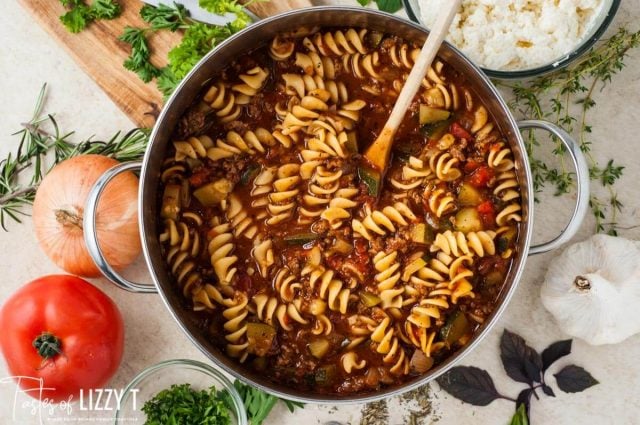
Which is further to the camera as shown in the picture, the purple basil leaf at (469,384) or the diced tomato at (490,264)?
the purple basil leaf at (469,384)

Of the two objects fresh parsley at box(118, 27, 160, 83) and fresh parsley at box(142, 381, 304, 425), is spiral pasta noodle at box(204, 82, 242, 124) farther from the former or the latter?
fresh parsley at box(142, 381, 304, 425)

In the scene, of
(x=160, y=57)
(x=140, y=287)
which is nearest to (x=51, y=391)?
(x=140, y=287)

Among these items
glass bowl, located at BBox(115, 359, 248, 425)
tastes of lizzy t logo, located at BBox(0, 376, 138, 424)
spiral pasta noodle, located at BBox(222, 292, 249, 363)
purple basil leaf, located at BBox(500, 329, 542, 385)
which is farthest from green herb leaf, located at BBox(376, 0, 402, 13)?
tastes of lizzy t logo, located at BBox(0, 376, 138, 424)

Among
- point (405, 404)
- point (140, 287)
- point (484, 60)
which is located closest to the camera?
point (140, 287)

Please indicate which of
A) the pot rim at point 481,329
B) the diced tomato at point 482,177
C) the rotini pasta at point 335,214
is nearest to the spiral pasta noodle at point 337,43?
the rotini pasta at point 335,214

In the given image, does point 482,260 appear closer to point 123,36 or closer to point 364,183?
point 364,183

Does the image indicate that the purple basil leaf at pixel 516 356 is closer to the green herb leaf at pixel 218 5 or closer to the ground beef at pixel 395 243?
the ground beef at pixel 395 243

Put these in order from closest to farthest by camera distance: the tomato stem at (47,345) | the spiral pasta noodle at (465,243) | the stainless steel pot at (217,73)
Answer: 1. the stainless steel pot at (217,73)
2. the spiral pasta noodle at (465,243)
3. the tomato stem at (47,345)


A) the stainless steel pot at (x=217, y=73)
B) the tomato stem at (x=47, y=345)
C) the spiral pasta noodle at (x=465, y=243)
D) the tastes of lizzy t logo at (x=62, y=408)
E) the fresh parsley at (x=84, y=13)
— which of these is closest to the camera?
the stainless steel pot at (x=217, y=73)
